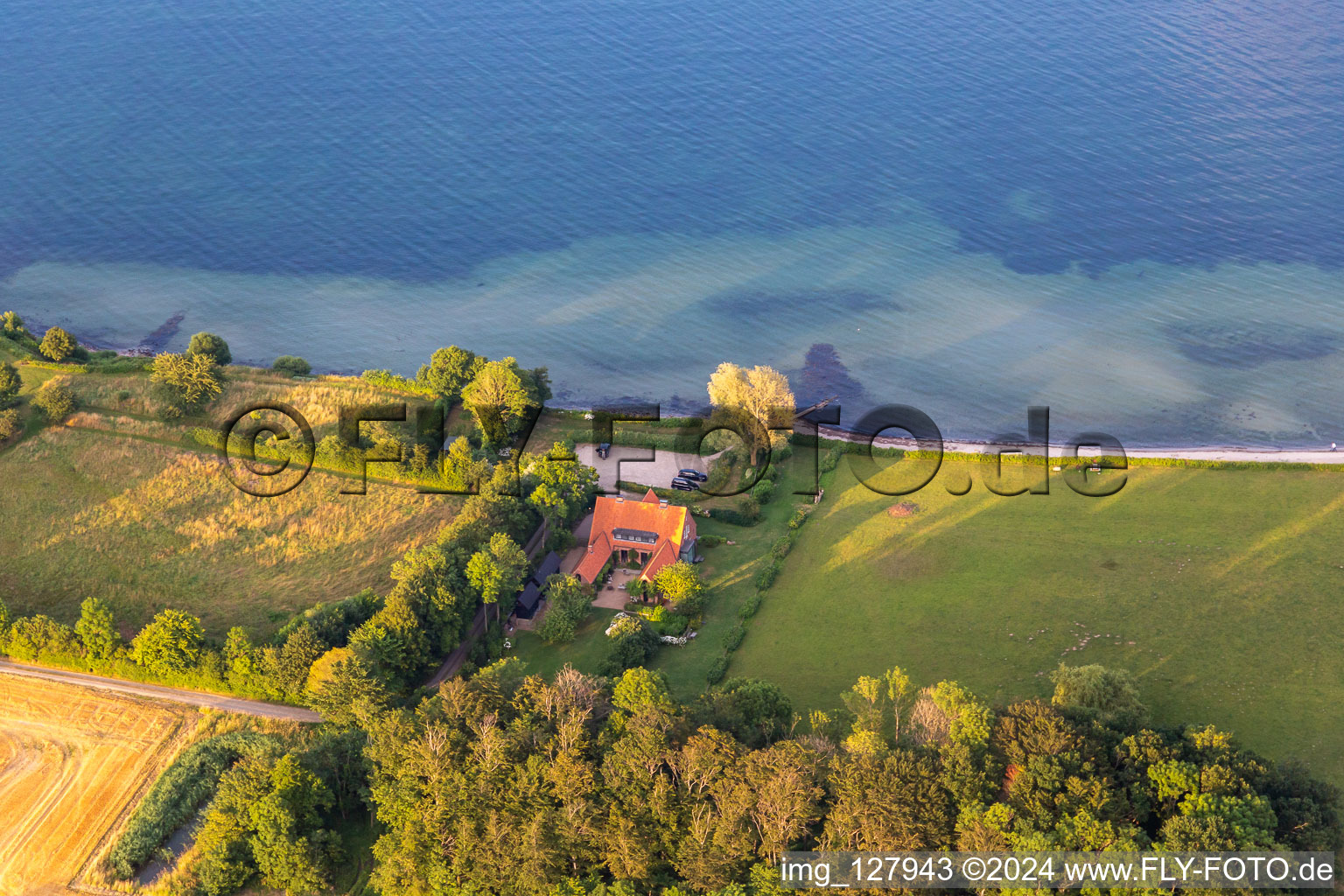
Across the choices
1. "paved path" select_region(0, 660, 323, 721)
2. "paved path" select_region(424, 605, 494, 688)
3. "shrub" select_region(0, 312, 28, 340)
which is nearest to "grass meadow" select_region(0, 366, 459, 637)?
"paved path" select_region(0, 660, 323, 721)

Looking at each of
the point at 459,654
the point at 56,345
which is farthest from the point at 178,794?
the point at 56,345

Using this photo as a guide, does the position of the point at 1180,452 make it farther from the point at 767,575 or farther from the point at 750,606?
the point at 750,606

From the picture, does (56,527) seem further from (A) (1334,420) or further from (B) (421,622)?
(A) (1334,420)

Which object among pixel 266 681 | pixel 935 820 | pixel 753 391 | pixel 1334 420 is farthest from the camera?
pixel 1334 420

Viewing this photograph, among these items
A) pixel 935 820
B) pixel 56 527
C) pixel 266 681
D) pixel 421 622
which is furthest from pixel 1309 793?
pixel 56 527

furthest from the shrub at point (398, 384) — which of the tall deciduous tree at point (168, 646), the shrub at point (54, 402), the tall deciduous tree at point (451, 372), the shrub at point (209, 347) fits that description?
the tall deciduous tree at point (168, 646)

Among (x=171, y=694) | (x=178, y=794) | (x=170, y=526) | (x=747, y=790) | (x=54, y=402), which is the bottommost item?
(x=178, y=794)

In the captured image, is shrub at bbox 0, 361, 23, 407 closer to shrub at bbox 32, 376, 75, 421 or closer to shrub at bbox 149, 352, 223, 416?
shrub at bbox 32, 376, 75, 421
